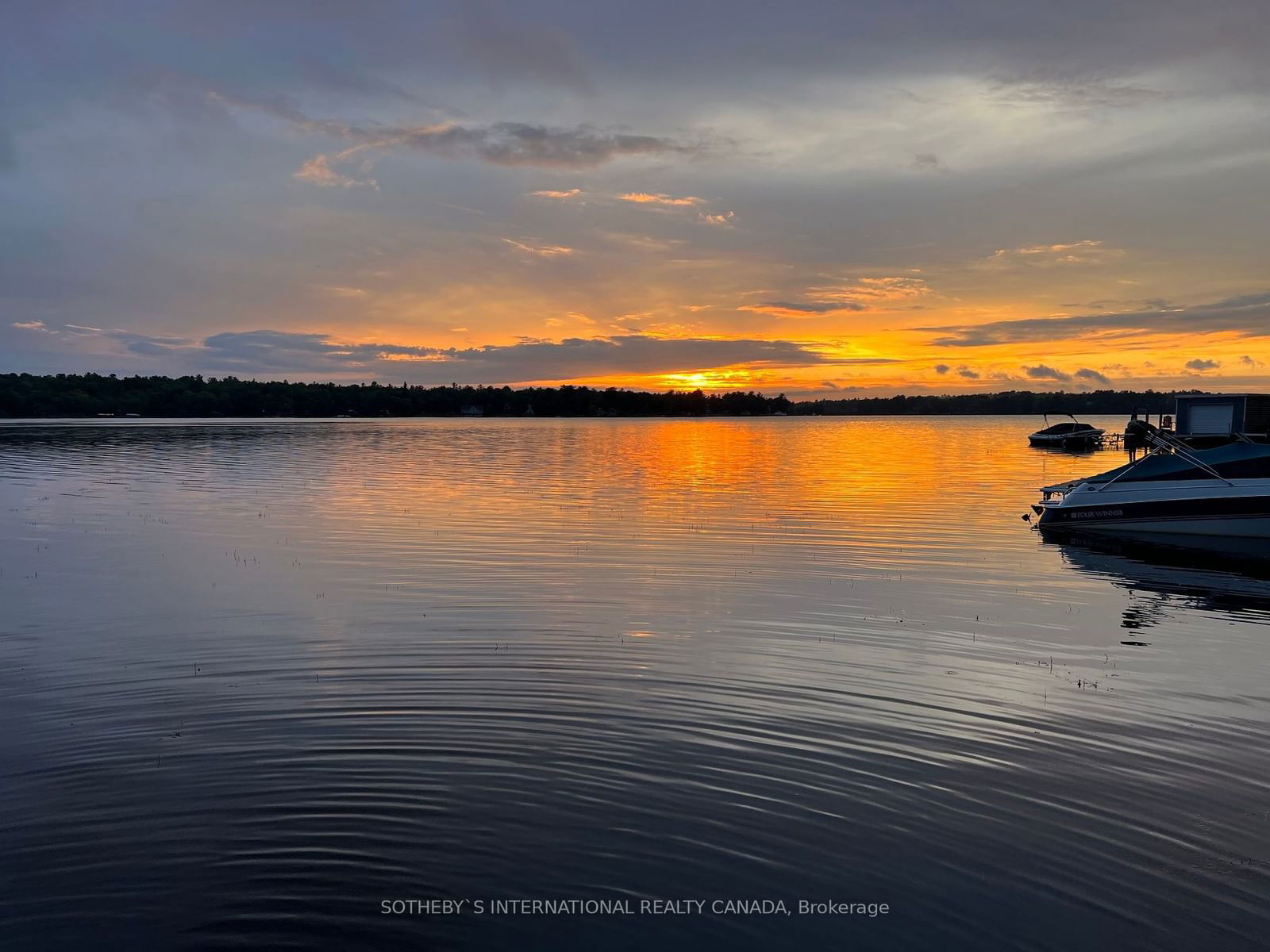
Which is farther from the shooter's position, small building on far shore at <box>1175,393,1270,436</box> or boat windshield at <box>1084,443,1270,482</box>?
small building on far shore at <box>1175,393,1270,436</box>

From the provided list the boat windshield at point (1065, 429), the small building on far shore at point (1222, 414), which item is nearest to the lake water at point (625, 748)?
the small building on far shore at point (1222, 414)

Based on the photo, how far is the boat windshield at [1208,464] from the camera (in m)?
39.4

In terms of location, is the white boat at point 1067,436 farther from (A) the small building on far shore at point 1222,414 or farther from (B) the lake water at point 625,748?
(B) the lake water at point 625,748

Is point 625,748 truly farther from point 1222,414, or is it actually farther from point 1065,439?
point 1065,439

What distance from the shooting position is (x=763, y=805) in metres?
10.6

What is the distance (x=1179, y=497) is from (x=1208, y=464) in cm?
189

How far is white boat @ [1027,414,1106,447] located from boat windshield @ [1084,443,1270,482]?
296ft

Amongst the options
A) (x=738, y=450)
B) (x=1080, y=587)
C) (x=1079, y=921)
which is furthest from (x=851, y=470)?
(x=1079, y=921)

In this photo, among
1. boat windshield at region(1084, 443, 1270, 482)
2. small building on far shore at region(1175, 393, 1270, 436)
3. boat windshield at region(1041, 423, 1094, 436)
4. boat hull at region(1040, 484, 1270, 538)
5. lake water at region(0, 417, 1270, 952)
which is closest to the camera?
lake water at region(0, 417, 1270, 952)

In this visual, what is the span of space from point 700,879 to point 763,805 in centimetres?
190

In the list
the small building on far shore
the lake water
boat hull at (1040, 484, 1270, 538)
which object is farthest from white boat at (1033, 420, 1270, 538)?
the small building on far shore

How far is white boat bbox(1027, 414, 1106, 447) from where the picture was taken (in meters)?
127

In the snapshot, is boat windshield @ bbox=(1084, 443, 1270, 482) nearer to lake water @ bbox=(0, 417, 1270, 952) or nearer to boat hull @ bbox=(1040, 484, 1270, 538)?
boat hull @ bbox=(1040, 484, 1270, 538)

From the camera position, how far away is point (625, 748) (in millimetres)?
12359
